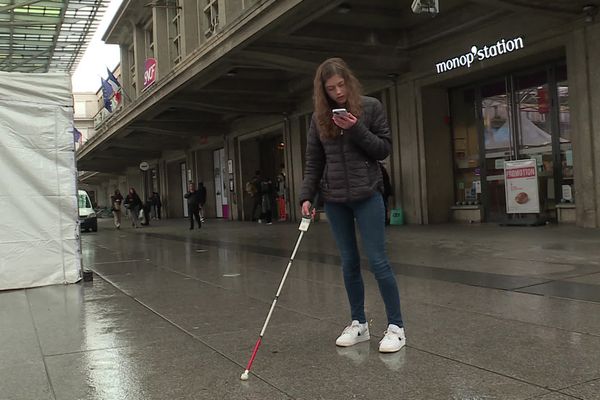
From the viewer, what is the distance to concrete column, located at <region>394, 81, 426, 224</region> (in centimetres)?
1458

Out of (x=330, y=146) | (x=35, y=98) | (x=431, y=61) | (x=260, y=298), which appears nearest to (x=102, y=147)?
(x=431, y=61)

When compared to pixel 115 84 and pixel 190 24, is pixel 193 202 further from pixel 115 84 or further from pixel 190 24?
pixel 115 84

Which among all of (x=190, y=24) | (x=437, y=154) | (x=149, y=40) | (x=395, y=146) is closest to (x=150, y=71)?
(x=149, y=40)

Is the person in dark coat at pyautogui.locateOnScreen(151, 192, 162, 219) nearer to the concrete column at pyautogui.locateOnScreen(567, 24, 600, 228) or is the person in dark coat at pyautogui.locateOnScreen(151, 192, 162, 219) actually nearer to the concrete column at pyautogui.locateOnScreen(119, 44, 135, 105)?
the concrete column at pyautogui.locateOnScreen(119, 44, 135, 105)

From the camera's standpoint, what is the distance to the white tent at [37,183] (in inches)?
285

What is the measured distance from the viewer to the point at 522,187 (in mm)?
12094

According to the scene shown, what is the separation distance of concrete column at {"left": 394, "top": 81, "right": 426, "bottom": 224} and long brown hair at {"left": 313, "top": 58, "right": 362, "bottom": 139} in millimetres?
11053

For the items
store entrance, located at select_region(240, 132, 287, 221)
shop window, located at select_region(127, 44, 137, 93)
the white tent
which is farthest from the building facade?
shop window, located at select_region(127, 44, 137, 93)

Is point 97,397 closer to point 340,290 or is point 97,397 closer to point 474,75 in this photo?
point 340,290

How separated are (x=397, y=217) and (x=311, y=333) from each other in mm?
10911

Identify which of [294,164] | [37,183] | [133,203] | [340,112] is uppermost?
[294,164]

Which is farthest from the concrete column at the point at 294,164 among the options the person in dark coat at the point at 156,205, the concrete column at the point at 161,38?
the person in dark coat at the point at 156,205

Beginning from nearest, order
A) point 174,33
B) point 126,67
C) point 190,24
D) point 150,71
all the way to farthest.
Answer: point 190,24, point 174,33, point 150,71, point 126,67

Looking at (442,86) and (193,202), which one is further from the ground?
(442,86)
